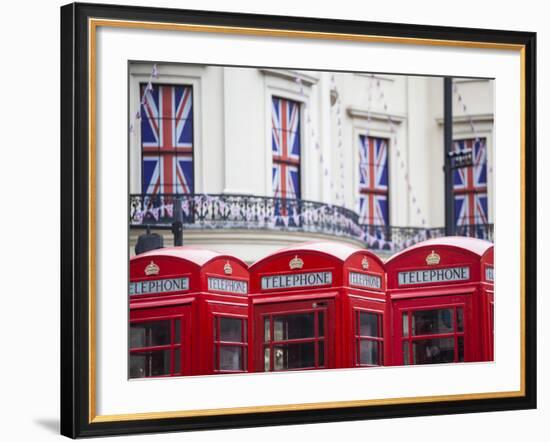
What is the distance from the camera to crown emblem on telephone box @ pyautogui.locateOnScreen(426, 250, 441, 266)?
938 centimetres

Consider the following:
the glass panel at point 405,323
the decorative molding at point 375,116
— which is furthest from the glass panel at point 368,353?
the decorative molding at point 375,116

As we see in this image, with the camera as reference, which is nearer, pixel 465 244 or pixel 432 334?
pixel 432 334

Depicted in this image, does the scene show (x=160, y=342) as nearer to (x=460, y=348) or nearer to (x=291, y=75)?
(x=291, y=75)

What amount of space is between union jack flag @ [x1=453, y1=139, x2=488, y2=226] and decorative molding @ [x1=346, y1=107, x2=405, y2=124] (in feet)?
1.79

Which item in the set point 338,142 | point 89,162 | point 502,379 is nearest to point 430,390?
point 502,379

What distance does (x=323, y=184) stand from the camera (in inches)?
372

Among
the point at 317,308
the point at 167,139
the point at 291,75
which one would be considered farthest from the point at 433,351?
the point at 167,139

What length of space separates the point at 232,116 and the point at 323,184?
1.01m

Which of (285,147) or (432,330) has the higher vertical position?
(285,147)

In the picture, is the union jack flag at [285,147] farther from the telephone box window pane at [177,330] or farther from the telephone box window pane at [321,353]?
the telephone box window pane at [177,330]

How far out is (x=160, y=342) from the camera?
8.40m

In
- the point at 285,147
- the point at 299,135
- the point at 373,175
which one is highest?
the point at 299,135

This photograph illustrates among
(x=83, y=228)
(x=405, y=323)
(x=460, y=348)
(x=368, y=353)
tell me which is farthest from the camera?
(x=460, y=348)

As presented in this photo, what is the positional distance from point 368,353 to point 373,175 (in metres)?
1.57
